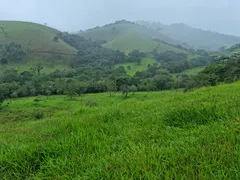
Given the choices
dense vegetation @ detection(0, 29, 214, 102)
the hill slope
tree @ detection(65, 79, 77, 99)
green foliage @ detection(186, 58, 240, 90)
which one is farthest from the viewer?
the hill slope

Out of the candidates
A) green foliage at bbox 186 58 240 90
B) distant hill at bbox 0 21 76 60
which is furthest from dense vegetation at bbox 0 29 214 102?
green foliage at bbox 186 58 240 90

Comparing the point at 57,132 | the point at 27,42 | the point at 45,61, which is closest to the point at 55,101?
the point at 57,132

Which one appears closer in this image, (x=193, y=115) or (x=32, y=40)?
(x=193, y=115)

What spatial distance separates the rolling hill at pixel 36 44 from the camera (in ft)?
392

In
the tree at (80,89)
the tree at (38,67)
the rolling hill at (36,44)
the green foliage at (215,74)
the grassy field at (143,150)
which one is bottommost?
the tree at (80,89)

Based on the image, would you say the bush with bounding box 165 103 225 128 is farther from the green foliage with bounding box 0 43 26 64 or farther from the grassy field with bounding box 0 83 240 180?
the green foliage with bounding box 0 43 26 64

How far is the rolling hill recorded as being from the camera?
4710 inches

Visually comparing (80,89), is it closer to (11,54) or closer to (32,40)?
(11,54)

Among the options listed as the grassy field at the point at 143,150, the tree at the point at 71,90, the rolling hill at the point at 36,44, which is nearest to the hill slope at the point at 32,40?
the rolling hill at the point at 36,44

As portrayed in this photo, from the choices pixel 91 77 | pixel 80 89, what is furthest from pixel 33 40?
pixel 80 89

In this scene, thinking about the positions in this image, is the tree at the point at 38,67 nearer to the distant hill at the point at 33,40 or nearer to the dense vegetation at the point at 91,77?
the dense vegetation at the point at 91,77

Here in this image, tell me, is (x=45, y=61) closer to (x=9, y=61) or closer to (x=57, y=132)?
(x=9, y=61)

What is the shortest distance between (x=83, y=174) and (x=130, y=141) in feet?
4.01

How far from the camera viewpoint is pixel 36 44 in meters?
130
